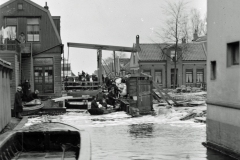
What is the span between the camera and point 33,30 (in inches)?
1353

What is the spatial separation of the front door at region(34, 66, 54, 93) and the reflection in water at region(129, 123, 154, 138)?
17.1 m

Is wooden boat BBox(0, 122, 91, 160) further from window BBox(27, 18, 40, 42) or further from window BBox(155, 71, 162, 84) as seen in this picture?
window BBox(155, 71, 162, 84)

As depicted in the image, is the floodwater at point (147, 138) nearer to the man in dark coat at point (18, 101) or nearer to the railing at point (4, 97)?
the railing at point (4, 97)

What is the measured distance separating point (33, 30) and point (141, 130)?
65.6ft

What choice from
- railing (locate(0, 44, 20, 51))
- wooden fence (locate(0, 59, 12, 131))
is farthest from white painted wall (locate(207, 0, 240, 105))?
railing (locate(0, 44, 20, 51))

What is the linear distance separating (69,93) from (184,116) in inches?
696

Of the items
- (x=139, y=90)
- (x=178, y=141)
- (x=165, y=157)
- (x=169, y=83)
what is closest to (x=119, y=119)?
(x=139, y=90)

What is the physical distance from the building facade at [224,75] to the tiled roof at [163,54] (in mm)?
46953

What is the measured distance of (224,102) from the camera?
11070 millimetres

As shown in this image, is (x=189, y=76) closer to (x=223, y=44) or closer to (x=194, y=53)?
(x=194, y=53)

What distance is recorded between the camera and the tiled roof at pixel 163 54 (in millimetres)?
59938

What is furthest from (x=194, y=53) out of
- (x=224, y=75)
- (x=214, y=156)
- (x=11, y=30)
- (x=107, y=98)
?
(x=214, y=156)

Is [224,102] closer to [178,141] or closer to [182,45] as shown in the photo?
[178,141]

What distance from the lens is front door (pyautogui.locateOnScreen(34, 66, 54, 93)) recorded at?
3472 cm
